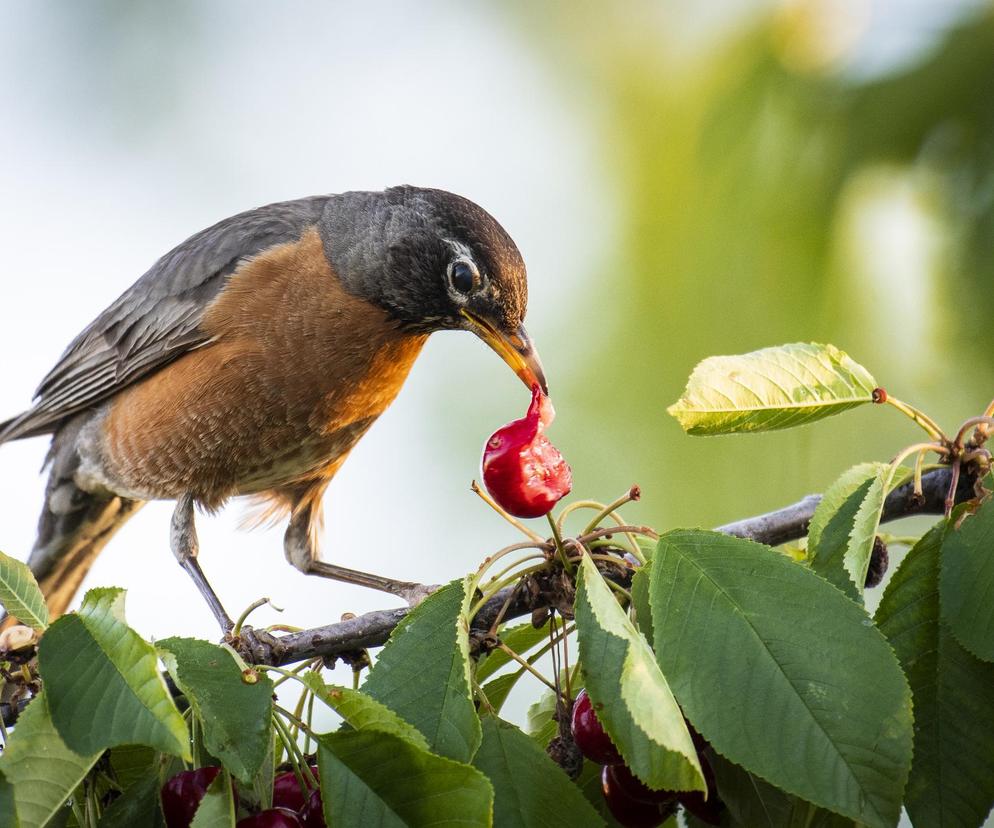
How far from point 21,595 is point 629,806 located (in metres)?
1.00

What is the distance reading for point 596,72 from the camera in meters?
5.53

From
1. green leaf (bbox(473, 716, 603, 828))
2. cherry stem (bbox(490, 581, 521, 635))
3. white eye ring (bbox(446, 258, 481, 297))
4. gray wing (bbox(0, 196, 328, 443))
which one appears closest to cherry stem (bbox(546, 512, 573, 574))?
cherry stem (bbox(490, 581, 521, 635))

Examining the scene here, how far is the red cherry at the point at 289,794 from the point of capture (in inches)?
70.3

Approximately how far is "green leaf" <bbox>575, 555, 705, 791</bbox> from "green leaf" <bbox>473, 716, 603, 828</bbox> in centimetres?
17

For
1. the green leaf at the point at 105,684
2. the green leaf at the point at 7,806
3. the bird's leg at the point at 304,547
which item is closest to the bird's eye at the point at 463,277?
the bird's leg at the point at 304,547

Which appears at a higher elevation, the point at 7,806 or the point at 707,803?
the point at 7,806

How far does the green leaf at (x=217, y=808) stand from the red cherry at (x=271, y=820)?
9 centimetres

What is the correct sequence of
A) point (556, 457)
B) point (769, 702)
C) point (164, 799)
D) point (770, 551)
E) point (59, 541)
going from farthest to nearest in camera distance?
point (59, 541)
point (556, 457)
point (164, 799)
point (770, 551)
point (769, 702)

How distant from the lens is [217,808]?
1.53m

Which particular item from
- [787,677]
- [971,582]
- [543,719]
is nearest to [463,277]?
[543,719]

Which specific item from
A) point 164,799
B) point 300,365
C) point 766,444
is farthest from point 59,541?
point 164,799

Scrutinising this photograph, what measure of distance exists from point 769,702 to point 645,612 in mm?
237

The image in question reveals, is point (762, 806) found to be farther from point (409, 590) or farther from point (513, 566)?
point (409, 590)

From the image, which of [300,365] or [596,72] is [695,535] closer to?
[300,365]
